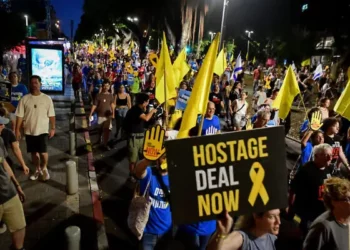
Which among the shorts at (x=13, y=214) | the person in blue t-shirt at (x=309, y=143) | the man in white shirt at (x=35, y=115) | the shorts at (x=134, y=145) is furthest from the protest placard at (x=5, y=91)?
the person in blue t-shirt at (x=309, y=143)

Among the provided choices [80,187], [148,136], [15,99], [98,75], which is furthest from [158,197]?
[98,75]

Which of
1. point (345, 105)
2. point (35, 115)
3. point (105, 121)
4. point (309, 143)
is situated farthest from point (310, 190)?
point (105, 121)

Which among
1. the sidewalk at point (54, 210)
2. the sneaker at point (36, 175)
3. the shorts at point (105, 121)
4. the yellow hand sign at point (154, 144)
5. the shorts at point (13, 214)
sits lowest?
the sidewalk at point (54, 210)

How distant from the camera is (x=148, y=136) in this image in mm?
4457

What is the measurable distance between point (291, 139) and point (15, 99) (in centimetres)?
843

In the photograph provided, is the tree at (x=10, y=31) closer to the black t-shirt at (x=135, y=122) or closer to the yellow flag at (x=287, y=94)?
the black t-shirt at (x=135, y=122)

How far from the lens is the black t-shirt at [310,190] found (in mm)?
4414

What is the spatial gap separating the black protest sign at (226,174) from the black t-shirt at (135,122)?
4761 millimetres

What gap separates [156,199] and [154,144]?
0.65 meters

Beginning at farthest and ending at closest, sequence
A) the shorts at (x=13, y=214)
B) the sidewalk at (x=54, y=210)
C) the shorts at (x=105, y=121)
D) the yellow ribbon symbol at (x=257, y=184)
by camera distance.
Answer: the shorts at (x=105, y=121)
the sidewalk at (x=54, y=210)
the shorts at (x=13, y=214)
the yellow ribbon symbol at (x=257, y=184)

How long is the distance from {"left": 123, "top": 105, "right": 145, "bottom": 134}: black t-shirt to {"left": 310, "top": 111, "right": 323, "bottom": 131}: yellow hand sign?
10.3ft

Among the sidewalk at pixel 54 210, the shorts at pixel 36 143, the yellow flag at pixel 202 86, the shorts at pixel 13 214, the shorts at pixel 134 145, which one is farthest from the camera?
the shorts at pixel 134 145

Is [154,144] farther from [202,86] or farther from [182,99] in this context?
[182,99]

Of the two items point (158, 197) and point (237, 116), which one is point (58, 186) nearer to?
point (158, 197)
